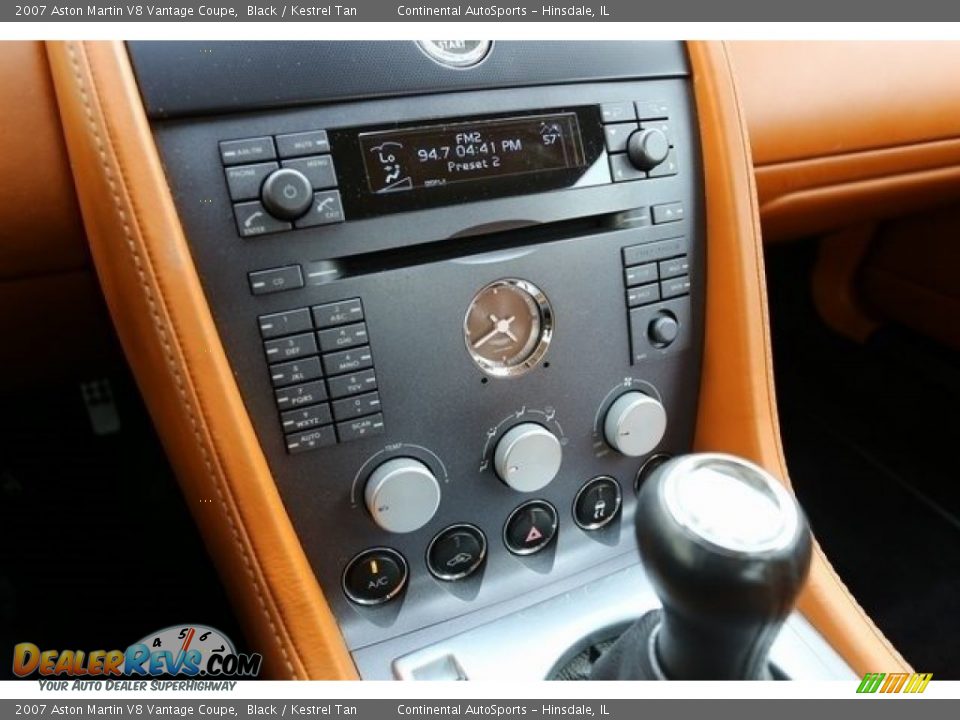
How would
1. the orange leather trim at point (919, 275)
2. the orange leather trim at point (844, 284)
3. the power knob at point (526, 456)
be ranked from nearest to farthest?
1. the power knob at point (526, 456)
2. the orange leather trim at point (919, 275)
3. the orange leather trim at point (844, 284)

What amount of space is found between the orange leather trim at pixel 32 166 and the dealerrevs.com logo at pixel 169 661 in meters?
0.36

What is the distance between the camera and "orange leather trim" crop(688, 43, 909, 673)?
2.41 ft

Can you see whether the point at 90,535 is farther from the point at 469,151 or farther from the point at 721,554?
the point at 721,554

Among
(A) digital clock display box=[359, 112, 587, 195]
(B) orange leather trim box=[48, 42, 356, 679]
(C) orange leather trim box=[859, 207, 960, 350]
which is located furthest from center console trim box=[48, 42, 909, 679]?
(C) orange leather trim box=[859, 207, 960, 350]

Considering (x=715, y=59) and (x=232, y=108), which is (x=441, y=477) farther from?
(x=715, y=59)

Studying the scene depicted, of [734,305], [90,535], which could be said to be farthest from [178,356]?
[90,535]

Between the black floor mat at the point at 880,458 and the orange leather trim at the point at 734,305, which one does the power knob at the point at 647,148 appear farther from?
the black floor mat at the point at 880,458

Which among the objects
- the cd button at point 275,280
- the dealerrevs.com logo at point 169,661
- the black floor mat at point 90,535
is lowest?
the black floor mat at point 90,535

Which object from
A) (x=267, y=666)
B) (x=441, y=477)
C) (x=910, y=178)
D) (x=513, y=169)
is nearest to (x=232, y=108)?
(x=513, y=169)

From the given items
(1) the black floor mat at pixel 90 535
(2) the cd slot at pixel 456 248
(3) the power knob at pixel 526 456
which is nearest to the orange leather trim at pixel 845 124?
(2) the cd slot at pixel 456 248

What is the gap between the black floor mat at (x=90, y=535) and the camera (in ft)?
3.59

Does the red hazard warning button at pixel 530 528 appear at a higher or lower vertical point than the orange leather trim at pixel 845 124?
lower

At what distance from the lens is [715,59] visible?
0.73 meters

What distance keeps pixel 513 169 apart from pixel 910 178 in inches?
32.0
